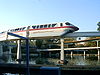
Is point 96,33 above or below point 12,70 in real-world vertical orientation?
above

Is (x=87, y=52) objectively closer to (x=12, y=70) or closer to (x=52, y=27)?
(x=52, y=27)

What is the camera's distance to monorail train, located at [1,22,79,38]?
36.2 m

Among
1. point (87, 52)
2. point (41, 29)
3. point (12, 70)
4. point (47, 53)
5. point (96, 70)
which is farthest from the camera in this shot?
point (47, 53)

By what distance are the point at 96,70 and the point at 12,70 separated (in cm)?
1168

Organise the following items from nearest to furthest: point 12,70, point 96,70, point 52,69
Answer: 1. point 52,69
2. point 96,70
3. point 12,70

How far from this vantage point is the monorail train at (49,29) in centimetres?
3625

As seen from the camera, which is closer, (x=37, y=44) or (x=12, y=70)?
(x=12, y=70)

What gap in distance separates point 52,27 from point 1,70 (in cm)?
1553

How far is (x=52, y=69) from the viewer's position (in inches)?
545

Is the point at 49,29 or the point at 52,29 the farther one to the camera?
the point at 49,29

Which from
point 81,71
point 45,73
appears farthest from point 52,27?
point 45,73

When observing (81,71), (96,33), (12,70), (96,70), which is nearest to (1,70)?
(12,70)

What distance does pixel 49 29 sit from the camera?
37469 mm

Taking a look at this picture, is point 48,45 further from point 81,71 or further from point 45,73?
point 45,73
